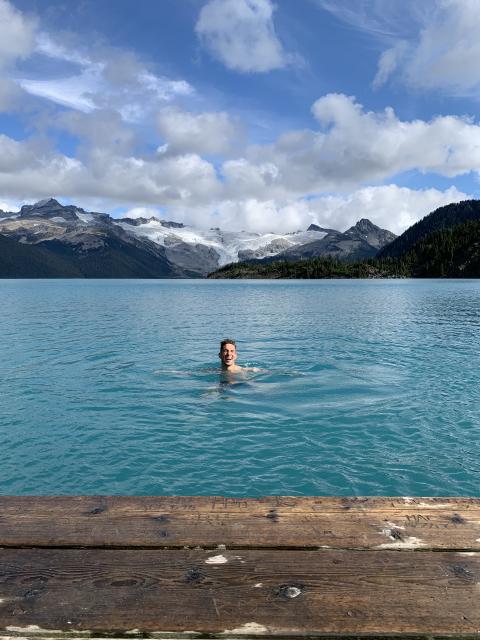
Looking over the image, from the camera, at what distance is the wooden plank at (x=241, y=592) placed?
4.13 m

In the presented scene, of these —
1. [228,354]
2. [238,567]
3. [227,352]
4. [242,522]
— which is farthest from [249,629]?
[228,354]

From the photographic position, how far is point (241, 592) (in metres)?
4.50

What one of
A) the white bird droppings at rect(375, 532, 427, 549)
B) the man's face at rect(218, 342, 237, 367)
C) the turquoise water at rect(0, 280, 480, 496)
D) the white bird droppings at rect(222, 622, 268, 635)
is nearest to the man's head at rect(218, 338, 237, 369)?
the man's face at rect(218, 342, 237, 367)

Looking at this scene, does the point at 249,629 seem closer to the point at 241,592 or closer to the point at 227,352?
the point at 241,592

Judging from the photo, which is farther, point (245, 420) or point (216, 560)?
point (245, 420)

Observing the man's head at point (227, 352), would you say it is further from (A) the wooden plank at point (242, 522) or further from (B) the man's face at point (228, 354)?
(A) the wooden plank at point (242, 522)

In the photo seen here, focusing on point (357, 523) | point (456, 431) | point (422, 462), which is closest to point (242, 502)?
point (357, 523)

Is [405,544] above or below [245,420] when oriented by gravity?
above

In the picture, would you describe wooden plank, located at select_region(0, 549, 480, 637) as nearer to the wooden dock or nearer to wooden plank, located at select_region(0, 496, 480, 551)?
the wooden dock

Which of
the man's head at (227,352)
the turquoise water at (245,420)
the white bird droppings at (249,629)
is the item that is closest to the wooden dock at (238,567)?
the white bird droppings at (249,629)

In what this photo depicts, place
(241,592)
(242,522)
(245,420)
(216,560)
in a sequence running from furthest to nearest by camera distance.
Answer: (245,420) → (242,522) → (216,560) → (241,592)

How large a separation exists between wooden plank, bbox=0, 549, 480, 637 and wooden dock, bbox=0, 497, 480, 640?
11mm

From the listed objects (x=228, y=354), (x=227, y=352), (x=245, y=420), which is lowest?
(x=245, y=420)

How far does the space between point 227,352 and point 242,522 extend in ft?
61.9
